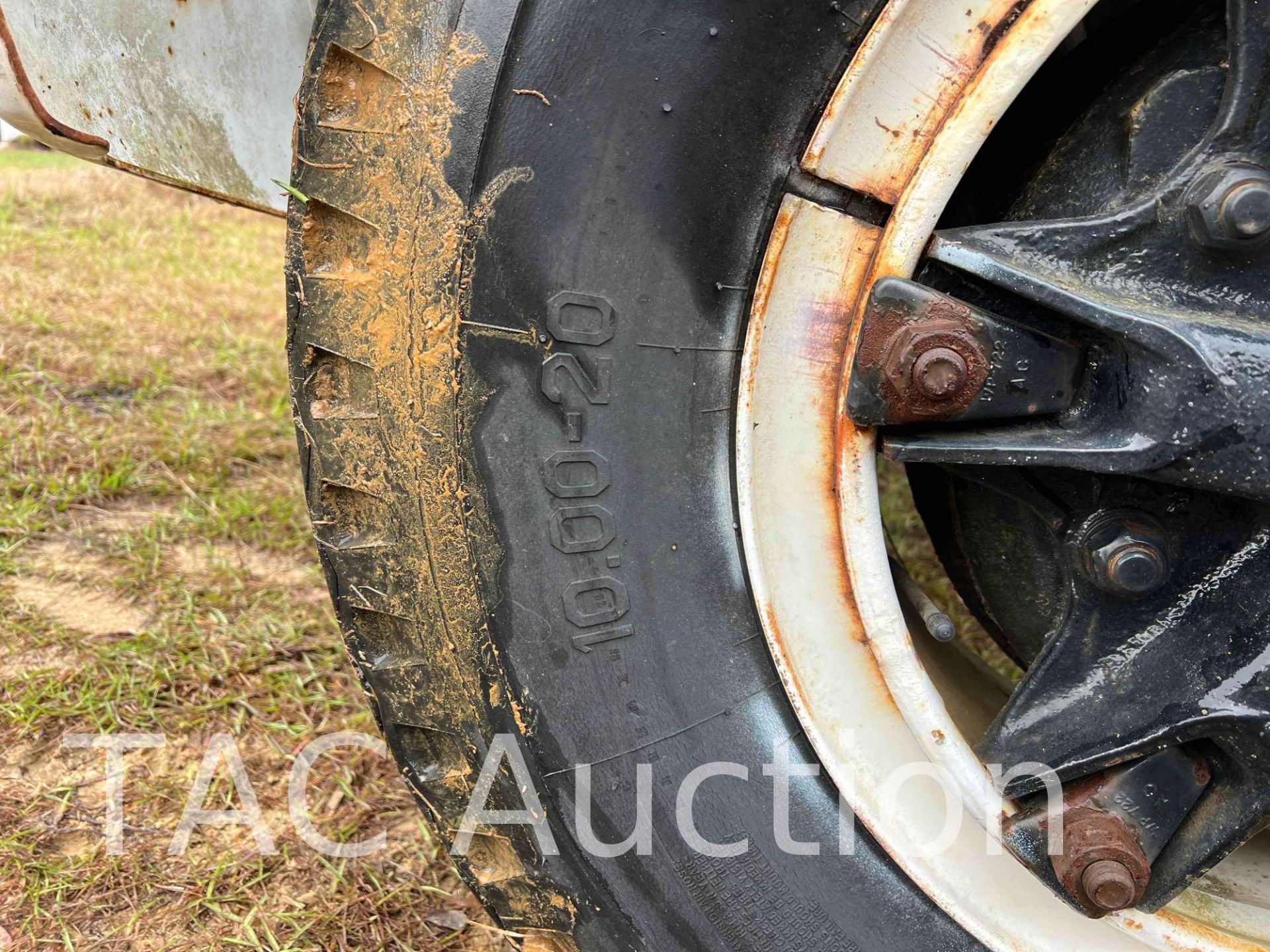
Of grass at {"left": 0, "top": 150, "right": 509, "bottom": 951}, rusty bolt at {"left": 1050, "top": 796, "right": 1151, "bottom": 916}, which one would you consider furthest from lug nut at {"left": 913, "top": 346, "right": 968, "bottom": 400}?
grass at {"left": 0, "top": 150, "right": 509, "bottom": 951}

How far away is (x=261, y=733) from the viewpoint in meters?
1.50

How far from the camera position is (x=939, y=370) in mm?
770

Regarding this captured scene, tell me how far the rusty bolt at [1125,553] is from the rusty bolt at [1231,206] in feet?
0.79

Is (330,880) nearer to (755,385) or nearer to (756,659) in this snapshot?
(756,659)

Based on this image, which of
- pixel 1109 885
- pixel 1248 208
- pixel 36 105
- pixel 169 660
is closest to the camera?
pixel 1248 208

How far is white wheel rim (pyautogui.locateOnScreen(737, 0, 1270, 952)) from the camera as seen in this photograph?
29.9 inches

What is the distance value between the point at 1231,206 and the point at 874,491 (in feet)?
1.14

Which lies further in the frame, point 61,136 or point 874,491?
point 61,136

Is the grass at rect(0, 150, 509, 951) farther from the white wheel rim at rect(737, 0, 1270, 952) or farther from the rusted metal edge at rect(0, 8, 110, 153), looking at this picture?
the rusted metal edge at rect(0, 8, 110, 153)

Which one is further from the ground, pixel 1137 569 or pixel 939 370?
pixel 939 370

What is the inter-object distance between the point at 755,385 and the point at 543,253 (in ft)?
0.70

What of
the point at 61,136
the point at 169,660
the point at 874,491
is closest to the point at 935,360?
the point at 874,491

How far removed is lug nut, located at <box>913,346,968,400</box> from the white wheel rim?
0.24 ft

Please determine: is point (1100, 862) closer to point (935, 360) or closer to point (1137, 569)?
point (1137, 569)
